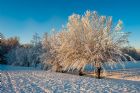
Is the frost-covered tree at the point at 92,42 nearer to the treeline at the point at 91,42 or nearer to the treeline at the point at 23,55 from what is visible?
the treeline at the point at 91,42

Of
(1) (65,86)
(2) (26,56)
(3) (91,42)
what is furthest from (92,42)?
(2) (26,56)

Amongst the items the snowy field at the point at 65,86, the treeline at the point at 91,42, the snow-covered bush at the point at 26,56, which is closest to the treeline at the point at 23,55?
the snow-covered bush at the point at 26,56

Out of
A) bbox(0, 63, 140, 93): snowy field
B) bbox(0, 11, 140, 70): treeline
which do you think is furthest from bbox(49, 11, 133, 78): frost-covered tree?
bbox(0, 63, 140, 93): snowy field

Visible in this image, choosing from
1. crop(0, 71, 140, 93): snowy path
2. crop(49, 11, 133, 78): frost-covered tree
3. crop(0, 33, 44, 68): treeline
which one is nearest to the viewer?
crop(0, 71, 140, 93): snowy path

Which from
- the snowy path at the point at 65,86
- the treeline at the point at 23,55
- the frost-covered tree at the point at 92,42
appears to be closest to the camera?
the snowy path at the point at 65,86

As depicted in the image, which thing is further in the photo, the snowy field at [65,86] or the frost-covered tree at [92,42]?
the frost-covered tree at [92,42]

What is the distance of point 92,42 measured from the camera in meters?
35.6

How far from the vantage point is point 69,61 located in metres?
38.2

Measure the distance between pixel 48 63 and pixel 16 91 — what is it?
30.0 m

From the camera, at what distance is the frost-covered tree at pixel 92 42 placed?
114 feet

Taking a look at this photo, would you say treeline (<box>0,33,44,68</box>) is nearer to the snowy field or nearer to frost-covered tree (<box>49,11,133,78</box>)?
frost-covered tree (<box>49,11,133,78</box>)

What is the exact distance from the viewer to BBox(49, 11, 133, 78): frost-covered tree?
114 ft

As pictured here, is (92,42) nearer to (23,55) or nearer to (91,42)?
(91,42)

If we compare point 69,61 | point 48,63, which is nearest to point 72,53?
point 69,61
